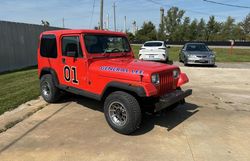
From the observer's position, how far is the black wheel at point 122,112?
4.82 meters

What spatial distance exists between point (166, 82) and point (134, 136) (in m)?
1.21

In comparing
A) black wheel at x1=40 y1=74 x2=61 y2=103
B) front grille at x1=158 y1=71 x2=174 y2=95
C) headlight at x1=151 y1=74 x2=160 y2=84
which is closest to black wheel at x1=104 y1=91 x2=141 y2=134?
headlight at x1=151 y1=74 x2=160 y2=84

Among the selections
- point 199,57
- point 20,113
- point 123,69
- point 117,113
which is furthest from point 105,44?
point 199,57

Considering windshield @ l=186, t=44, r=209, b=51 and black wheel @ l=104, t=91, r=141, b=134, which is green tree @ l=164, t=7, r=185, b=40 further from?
black wheel @ l=104, t=91, r=141, b=134

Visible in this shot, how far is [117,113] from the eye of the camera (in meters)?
5.19

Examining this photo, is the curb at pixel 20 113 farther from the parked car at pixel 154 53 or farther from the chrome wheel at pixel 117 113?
the parked car at pixel 154 53

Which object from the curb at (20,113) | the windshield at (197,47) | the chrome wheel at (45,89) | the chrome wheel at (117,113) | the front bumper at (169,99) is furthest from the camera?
the windshield at (197,47)

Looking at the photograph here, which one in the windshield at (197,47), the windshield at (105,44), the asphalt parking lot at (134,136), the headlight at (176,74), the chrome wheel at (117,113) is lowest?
the asphalt parking lot at (134,136)

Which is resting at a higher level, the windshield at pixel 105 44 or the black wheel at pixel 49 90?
the windshield at pixel 105 44

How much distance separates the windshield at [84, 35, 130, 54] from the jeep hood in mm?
331

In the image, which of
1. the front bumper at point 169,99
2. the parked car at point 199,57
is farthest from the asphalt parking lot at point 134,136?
the parked car at point 199,57

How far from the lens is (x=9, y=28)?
48.7 feet

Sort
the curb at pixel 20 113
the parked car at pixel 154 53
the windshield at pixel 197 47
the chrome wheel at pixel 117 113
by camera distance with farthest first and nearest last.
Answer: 1. the windshield at pixel 197 47
2. the parked car at pixel 154 53
3. the curb at pixel 20 113
4. the chrome wheel at pixel 117 113

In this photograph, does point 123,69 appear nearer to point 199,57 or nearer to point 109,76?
point 109,76
